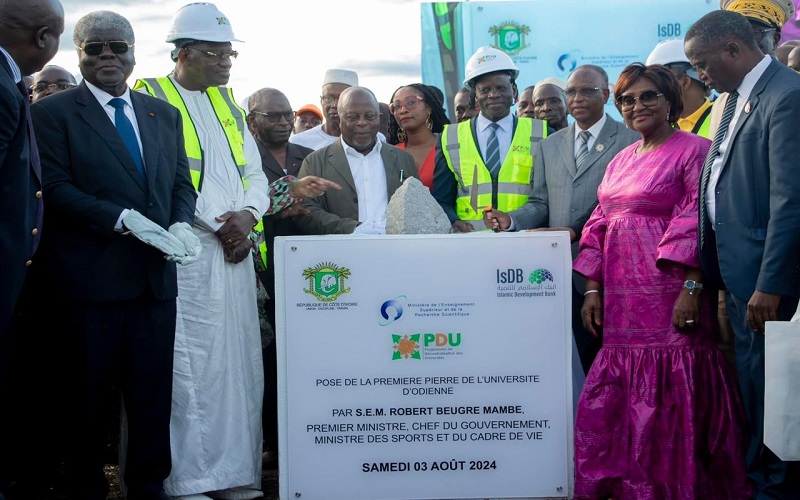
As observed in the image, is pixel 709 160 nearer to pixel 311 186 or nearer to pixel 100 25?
pixel 311 186

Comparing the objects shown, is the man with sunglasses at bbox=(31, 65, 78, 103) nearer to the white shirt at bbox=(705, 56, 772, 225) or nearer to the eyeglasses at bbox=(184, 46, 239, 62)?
the eyeglasses at bbox=(184, 46, 239, 62)

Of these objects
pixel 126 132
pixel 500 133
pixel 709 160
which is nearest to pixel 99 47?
pixel 126 132

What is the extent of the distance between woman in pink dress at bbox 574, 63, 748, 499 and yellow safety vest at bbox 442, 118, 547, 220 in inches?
38.7

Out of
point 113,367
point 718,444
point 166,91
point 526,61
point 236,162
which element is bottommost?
point 718,444

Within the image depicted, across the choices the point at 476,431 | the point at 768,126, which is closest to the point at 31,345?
the point at 476,431

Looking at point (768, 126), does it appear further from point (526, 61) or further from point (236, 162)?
point (526, 61)

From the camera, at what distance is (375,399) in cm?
427

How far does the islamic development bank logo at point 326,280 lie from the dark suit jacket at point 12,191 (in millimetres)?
1166

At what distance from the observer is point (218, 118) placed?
5.37 metres

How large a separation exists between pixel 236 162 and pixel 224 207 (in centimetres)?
30

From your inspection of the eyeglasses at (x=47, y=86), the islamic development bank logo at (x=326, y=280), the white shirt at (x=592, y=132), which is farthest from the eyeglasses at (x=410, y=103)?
the islamic development bank logo at (x=326, y=280)

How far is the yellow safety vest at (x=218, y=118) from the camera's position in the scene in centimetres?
518

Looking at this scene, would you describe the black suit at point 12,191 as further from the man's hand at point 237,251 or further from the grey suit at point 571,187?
the grey suit at point 571,187

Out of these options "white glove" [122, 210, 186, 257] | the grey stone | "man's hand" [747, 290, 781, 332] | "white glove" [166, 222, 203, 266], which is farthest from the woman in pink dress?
"white glove" [122, 210, 186, 257]
